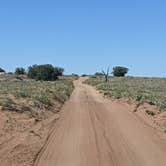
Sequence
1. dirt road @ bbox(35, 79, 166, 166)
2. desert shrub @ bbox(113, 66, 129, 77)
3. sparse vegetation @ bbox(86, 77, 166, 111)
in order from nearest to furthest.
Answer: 1. dirt road @ bbox(35, 79, 166, 166)
2. sparse vegetation @ bbox(86, 77, 166, 111)
3. desert shrub @ bbox(113, 66, 129, 77)

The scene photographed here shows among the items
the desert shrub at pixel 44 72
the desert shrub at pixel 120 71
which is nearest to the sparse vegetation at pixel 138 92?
the desert shrub at pixel 44 72

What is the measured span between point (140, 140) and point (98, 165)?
4.66m

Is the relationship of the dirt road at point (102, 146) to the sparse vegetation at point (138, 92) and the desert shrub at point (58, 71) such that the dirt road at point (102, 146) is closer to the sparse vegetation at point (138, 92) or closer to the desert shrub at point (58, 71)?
the sparse vegetation at point (138, 92)

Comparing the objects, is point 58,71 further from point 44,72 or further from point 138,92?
point 138,92

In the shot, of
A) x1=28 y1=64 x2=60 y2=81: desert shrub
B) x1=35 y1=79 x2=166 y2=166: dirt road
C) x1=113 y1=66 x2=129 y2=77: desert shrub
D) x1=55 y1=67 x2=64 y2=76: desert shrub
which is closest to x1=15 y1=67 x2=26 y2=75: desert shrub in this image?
x1=55 y1=67 x2=64 y2=76: desert shrub

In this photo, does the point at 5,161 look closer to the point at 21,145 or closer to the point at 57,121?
the point at 21,145

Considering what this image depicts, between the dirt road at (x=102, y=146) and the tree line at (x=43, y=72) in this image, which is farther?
the tree line at (x=43, y=72)

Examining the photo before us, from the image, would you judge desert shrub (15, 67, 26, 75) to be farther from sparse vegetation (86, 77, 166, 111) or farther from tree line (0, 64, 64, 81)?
sparse vegetation (86, 77, 166, 111)

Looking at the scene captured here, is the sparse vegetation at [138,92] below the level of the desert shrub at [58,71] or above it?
below

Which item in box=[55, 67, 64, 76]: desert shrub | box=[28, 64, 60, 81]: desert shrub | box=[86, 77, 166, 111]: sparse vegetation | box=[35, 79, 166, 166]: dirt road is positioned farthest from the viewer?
box=[55, 67, 64, 76]: desert shrub

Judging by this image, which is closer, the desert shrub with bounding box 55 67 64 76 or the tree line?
the tree line

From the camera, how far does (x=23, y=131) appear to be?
1769 cm

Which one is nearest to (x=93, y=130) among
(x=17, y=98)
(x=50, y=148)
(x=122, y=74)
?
(x=50, y=148)

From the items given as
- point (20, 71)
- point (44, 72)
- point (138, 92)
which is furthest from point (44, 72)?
point (138, 92)
